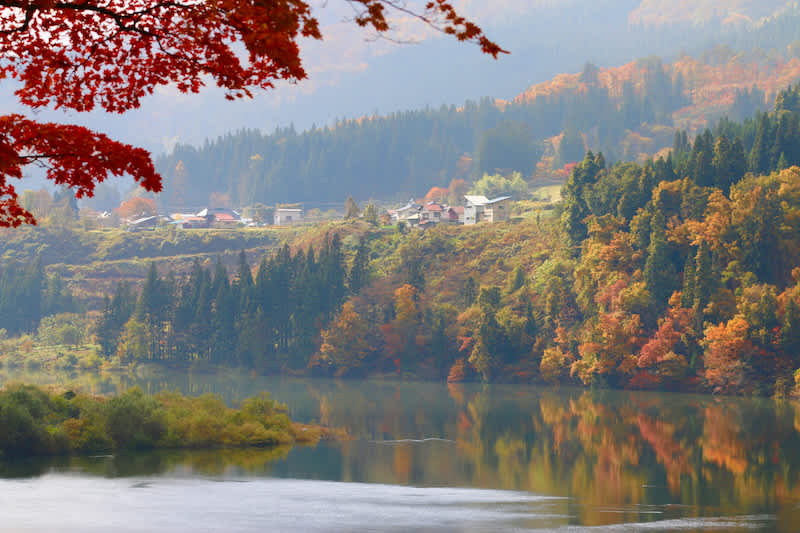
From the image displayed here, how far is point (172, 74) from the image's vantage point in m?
16.3

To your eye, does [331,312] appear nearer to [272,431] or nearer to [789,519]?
[272,431]

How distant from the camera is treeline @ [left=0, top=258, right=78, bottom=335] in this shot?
125 meters

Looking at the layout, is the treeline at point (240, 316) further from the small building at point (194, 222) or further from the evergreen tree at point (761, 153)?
the small building at point (194, 222)

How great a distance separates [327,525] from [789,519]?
476 inches

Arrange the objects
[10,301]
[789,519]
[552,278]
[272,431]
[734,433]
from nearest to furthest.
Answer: [789,519] < [272,431] < [734,433] < [552,278] < [10,301]

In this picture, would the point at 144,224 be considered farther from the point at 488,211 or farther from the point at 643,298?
the point at 643,298

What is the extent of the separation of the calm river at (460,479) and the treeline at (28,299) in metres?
76.0

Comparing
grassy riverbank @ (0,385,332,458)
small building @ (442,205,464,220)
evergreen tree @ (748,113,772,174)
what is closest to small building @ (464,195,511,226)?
small building @ (442,205,464,220)

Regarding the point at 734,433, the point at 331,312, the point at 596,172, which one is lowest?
the point at 734,433

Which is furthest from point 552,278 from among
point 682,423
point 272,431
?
point 272,431

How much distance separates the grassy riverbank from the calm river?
1.23 m

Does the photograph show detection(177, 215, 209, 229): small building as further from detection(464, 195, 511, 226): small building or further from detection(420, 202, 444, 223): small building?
detection(464, 195, 511, 226): small building

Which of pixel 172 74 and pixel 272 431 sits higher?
pixel 172 74

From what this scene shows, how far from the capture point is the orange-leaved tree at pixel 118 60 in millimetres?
14820
